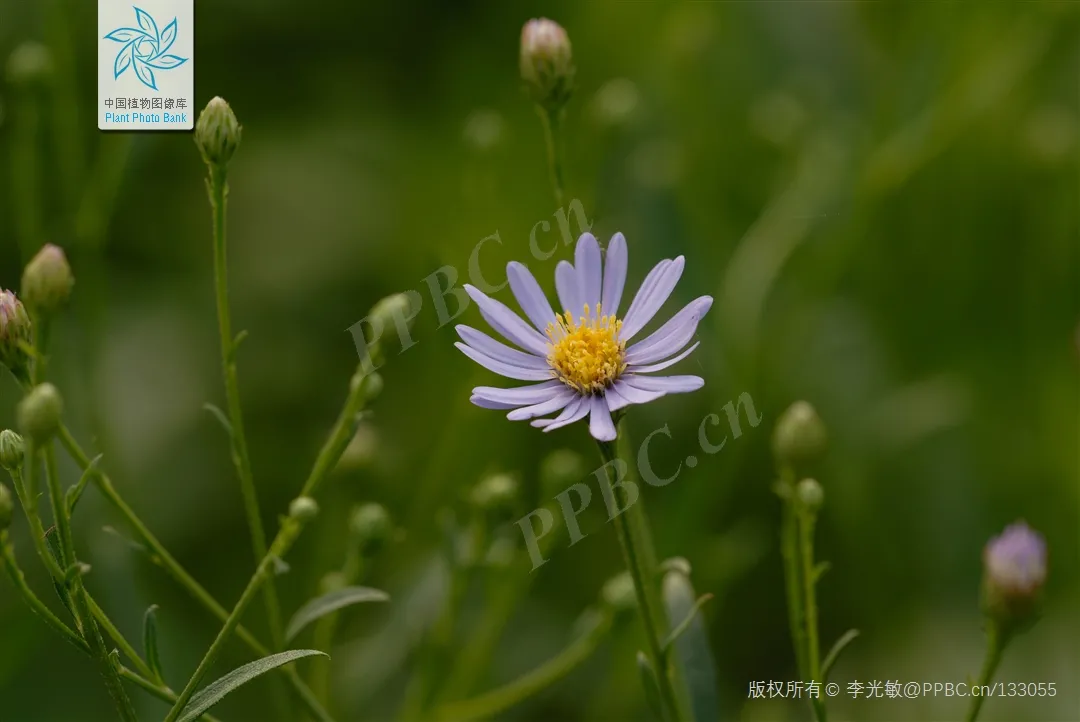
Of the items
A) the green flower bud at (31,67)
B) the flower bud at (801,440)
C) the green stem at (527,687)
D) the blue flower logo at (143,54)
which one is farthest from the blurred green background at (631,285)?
the flower bud at (801,440)

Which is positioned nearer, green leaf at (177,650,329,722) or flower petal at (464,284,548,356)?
green leaf at (177,650,329,722)

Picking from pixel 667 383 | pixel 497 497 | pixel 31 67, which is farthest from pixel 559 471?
pixel 31 67

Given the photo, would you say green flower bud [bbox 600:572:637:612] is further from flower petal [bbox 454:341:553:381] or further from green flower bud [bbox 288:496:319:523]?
green flower bud [bbox 288:496:319:523]

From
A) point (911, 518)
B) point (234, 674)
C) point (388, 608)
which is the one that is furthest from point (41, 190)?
point (911, 518)

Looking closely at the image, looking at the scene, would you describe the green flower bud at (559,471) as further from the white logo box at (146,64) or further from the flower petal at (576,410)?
the white logo box at (146,64)

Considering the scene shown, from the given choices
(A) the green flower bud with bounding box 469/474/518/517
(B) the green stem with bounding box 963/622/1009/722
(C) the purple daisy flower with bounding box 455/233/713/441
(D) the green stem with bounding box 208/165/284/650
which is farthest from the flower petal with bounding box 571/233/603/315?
(B) the green stem with bounding box 963/622/1009/722

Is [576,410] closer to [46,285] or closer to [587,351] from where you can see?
[587,351]

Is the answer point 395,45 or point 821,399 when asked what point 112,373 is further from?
point 821,399
